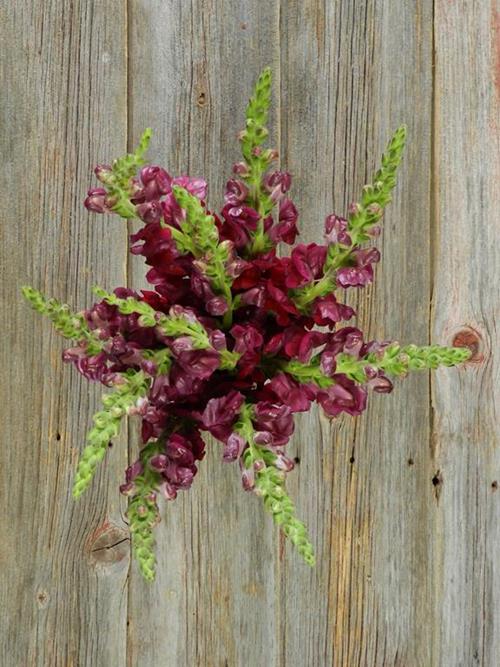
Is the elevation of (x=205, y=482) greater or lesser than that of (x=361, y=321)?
lesser

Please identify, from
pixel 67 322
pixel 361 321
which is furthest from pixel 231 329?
pixel 361 321

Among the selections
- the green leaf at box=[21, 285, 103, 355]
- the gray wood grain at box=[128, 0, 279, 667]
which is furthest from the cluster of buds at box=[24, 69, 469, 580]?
the gray wood grain at box=[128, 0, 279, 667]

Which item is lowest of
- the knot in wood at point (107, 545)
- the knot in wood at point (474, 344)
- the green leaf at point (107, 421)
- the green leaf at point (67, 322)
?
the knot in wood at point (107, 545)

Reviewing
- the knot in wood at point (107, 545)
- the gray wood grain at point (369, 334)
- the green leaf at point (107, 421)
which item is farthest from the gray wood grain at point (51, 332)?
the green leaf at point (107, 421)

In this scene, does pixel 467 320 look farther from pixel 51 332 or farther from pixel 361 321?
pixel 51 332

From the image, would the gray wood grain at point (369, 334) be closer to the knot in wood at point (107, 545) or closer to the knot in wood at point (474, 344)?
the knot in wood at point (474, 344)

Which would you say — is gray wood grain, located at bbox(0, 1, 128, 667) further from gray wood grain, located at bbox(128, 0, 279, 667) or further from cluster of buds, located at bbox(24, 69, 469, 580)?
cluster of buds, located at bbox(24, 69, 469, 580)

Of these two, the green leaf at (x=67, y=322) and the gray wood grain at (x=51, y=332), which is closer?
the green leaf at (x=67, y=322)

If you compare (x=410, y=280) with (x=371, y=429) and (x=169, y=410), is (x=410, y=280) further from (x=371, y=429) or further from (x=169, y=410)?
(x=169, y=410)
